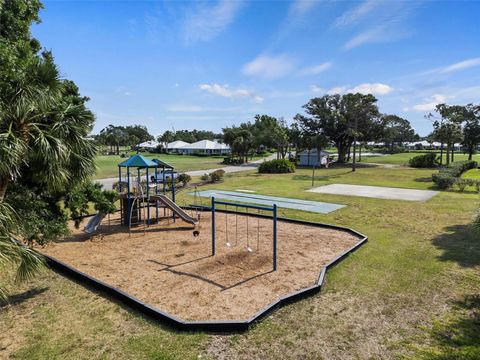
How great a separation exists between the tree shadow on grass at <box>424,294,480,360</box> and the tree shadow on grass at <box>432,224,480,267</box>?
261cm

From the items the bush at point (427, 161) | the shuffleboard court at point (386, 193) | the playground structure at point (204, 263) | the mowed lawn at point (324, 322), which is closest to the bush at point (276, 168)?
the shuffleboard court at point (386, 193)

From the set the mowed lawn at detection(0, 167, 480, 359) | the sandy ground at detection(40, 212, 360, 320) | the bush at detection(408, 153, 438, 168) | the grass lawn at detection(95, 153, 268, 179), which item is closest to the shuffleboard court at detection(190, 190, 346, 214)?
the sandy ground at detection(40, 212, 360, 320)

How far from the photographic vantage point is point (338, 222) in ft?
41.8

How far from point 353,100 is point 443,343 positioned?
36156 mm

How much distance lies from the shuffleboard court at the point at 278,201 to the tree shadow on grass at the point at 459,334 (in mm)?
8873

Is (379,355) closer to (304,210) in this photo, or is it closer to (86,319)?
(86,319)

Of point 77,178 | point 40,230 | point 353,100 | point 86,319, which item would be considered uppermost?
point 353,100

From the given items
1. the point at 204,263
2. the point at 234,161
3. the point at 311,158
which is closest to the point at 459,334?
the point at 204,263

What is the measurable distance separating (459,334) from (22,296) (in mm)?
8192

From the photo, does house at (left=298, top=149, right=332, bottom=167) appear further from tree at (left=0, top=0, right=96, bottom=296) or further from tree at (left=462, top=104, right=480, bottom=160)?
tree at (left=0, top=0, right=96, bottom=296)

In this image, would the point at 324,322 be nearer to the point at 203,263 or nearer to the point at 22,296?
the point at 203,263

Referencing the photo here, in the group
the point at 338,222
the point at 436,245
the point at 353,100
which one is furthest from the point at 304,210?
the point at 353,100

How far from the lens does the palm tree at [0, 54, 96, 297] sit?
487 cm

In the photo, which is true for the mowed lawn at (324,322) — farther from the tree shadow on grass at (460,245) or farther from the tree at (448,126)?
the tree at (448,126)
